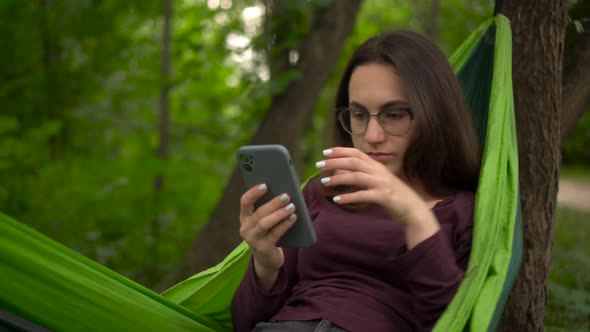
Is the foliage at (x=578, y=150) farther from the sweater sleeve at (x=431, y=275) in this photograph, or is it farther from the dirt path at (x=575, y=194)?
the sweater sleeve at (x=431, y=275)

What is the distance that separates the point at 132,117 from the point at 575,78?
15.8 ft

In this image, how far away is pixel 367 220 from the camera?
165cm

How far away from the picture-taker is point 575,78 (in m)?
2.46

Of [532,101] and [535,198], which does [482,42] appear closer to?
[532,101]

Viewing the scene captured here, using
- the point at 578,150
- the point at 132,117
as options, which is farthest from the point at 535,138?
the point at 578,150

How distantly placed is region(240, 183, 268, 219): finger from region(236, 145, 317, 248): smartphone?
2 cm

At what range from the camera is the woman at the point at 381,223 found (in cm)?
149

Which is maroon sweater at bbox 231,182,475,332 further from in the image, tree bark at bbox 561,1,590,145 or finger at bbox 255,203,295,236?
tree bark at bbox 561,1,590,145

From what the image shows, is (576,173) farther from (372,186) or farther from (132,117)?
(372,186)

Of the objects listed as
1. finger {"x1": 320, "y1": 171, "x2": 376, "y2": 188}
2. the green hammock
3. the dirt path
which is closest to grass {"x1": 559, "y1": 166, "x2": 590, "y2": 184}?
the dirt path

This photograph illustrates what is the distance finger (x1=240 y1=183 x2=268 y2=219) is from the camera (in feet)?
4.84

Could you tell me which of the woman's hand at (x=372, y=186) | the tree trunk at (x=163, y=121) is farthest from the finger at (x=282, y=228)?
the tree trunk at (x=163, y=121)

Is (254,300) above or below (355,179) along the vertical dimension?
below

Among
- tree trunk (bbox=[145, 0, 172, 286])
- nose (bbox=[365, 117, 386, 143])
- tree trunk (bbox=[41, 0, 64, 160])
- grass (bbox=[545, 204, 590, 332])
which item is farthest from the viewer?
tree trunk (bbox=[145, 0, 172, 286])
